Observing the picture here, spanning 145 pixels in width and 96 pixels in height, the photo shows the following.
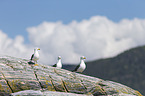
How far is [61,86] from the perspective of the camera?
80.1 ft

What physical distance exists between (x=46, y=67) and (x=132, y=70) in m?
137

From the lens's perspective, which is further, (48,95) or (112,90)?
(112,90)

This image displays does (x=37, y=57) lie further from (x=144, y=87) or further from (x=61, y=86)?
(x=144, y=87)

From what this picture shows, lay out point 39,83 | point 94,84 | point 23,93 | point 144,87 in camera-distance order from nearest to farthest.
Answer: point 23,93, point 39,83, point 94,84, point 144,87

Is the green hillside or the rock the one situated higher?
the green hillside

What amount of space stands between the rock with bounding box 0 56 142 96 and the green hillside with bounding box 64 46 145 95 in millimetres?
125219

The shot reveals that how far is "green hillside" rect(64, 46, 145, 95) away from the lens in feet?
502

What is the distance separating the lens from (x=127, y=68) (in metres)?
159

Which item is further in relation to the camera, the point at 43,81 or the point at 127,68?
the point at 127,68

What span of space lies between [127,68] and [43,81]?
457 feet

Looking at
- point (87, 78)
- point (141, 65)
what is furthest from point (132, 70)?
point (87, 78)

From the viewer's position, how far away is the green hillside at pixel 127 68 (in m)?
153

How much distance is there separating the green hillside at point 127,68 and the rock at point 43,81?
125219 millimetres

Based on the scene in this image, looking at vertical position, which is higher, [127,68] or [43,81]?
[127,68]
